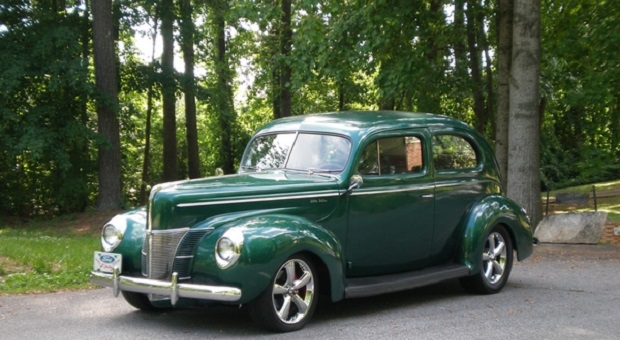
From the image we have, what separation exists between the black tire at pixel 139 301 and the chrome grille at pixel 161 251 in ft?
2.40

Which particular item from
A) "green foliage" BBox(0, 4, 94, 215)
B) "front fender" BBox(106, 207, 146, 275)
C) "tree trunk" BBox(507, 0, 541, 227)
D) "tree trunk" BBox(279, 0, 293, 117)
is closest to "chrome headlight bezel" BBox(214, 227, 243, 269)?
"front fender" BBox(106, 207, 146, 275)

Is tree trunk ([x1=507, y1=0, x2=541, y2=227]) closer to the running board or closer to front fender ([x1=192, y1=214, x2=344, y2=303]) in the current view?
the running board

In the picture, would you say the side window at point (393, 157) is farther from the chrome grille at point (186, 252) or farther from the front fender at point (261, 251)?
the chrome grille at point (186, 252)

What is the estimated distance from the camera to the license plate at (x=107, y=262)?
702cm

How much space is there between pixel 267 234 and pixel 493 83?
19.9 metres

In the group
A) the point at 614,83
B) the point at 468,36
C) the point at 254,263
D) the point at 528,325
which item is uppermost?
the point at 468,36

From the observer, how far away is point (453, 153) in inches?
343

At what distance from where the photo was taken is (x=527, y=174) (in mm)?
13211

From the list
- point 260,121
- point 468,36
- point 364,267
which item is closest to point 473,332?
point 364,267

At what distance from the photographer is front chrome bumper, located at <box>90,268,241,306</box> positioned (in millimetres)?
6184

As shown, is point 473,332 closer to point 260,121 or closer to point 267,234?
point 267,234

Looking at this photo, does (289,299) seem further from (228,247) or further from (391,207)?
(391,207)

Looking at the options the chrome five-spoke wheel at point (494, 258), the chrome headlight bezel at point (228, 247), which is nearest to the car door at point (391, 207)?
the chrome five-spoke wheel at point (494, 258)

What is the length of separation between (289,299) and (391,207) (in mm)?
1696
